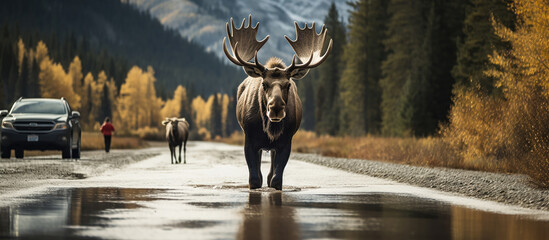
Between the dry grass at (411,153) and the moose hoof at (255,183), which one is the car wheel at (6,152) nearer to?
the dry grass at (411,153)

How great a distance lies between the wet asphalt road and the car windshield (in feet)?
44.5

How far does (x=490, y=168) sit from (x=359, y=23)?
56.4m

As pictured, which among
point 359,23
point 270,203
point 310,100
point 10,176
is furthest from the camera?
point 310,100

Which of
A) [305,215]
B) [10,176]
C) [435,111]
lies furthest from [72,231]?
[435,111]

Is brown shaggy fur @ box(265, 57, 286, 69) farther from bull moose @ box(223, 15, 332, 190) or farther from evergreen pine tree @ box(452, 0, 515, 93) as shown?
evergreen pine tree @ box(452, 0, 515, 93)

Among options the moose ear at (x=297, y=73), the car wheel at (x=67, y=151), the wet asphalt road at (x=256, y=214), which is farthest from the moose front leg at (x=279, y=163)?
the car wheel at (x=67, y=151)

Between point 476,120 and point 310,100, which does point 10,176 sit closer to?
point 476,120

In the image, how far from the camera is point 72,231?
9.91 m

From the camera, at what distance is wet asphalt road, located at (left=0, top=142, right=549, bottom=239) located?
9.84 meters

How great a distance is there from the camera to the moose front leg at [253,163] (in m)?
15.8

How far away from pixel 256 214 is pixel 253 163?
393cm

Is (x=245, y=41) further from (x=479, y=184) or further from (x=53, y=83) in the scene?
(x=53, y=83)

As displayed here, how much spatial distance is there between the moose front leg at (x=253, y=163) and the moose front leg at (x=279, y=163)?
31 centimetres

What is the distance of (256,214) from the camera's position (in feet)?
39.2
